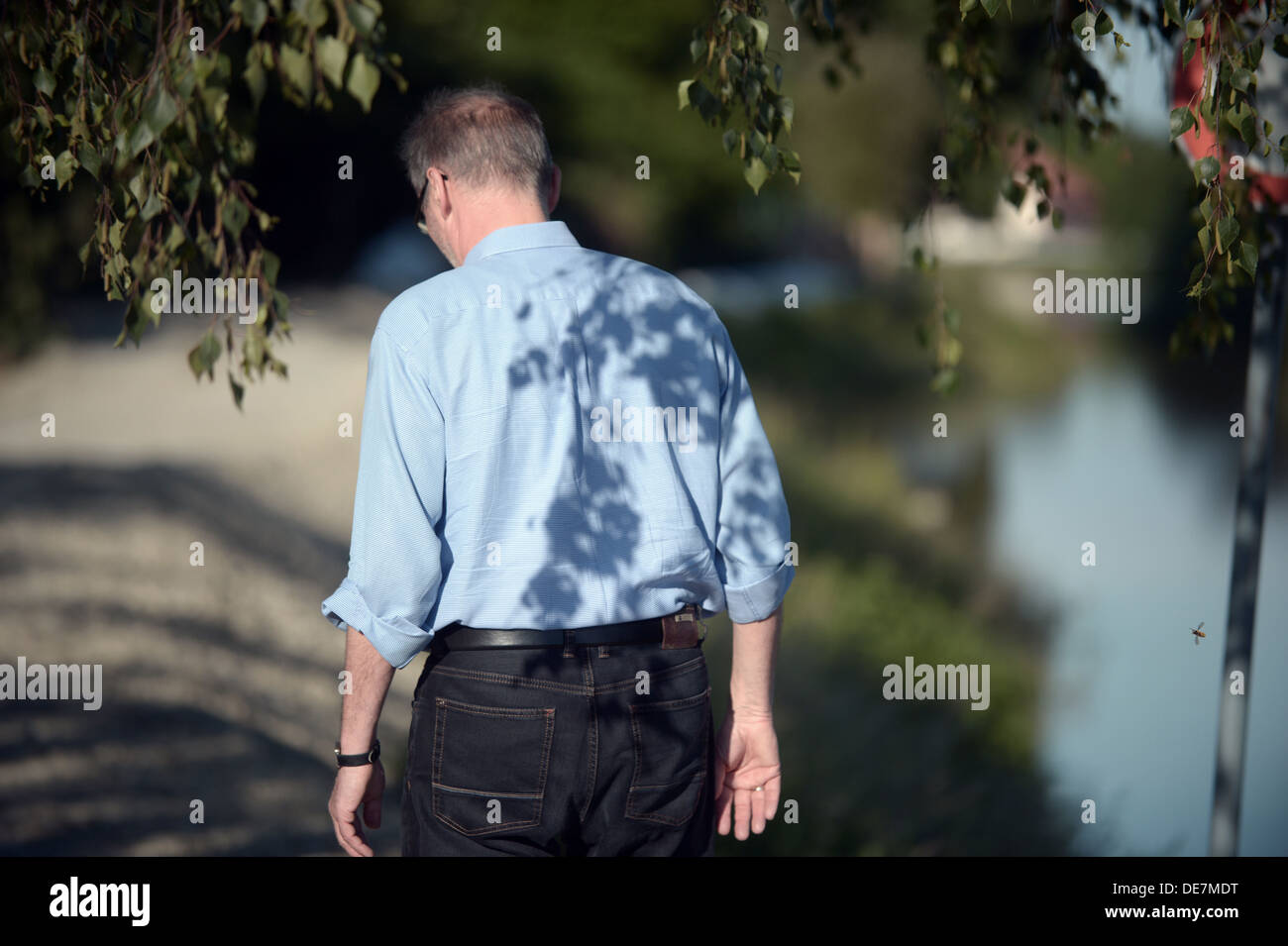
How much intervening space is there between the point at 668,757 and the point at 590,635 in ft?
0.95

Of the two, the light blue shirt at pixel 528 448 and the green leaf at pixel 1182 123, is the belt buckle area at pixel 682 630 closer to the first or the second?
the light blue shirt at pixel 528 448

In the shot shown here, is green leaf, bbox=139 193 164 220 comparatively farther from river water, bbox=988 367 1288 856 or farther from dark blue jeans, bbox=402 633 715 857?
river water, bbox=988 367 1288 856

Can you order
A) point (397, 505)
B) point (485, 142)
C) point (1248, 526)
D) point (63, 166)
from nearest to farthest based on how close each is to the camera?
point (397, 505), point (485, 142), point (63, 166), point (1248, 526)

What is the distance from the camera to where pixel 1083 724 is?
687 cm

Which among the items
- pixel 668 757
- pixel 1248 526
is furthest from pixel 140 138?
pixel 1248 526

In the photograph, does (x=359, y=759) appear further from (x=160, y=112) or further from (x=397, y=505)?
(x=160, y=112)

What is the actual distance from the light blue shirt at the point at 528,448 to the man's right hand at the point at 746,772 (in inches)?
15.4

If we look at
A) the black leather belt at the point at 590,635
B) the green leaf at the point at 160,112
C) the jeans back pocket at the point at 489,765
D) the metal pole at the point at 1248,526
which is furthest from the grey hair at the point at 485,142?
the metal pole at the point at 1248,526

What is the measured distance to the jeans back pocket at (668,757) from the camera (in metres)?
2.36

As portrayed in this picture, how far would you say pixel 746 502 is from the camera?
2.53m

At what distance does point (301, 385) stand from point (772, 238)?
2176 cm

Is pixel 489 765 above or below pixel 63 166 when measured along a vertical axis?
below
